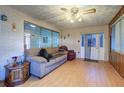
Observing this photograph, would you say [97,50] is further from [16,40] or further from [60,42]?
[16,40]

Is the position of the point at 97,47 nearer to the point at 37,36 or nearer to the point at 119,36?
the point at 119,36

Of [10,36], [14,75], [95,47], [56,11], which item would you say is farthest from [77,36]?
[14,75]

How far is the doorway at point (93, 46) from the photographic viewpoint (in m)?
6.94

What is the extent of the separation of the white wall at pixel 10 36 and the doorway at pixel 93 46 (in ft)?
15.3

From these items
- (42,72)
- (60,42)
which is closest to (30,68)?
(42,72)

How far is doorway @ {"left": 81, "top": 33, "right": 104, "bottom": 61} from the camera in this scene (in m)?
6.94

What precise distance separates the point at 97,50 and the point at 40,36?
13.0 feet

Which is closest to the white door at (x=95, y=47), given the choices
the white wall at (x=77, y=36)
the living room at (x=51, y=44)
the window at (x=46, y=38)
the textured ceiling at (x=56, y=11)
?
the living room at (x=51, y=44)

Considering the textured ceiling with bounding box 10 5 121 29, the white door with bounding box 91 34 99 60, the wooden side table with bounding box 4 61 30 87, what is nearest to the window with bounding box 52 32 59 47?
the textured ceiling with bounding box 10 5 121 29

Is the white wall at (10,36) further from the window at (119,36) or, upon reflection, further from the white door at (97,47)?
the white door at (97,47)

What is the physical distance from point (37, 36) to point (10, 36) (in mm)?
1780

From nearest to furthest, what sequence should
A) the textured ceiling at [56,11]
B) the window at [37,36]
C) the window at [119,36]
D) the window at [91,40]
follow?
the textured ceiling at [56,11] < the window at [119,36] < the window at [37,36] < the window at [91,40]

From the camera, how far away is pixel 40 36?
5.36m

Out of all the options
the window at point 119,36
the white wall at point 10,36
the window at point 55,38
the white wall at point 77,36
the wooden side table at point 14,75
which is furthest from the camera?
the window at point 55,38
